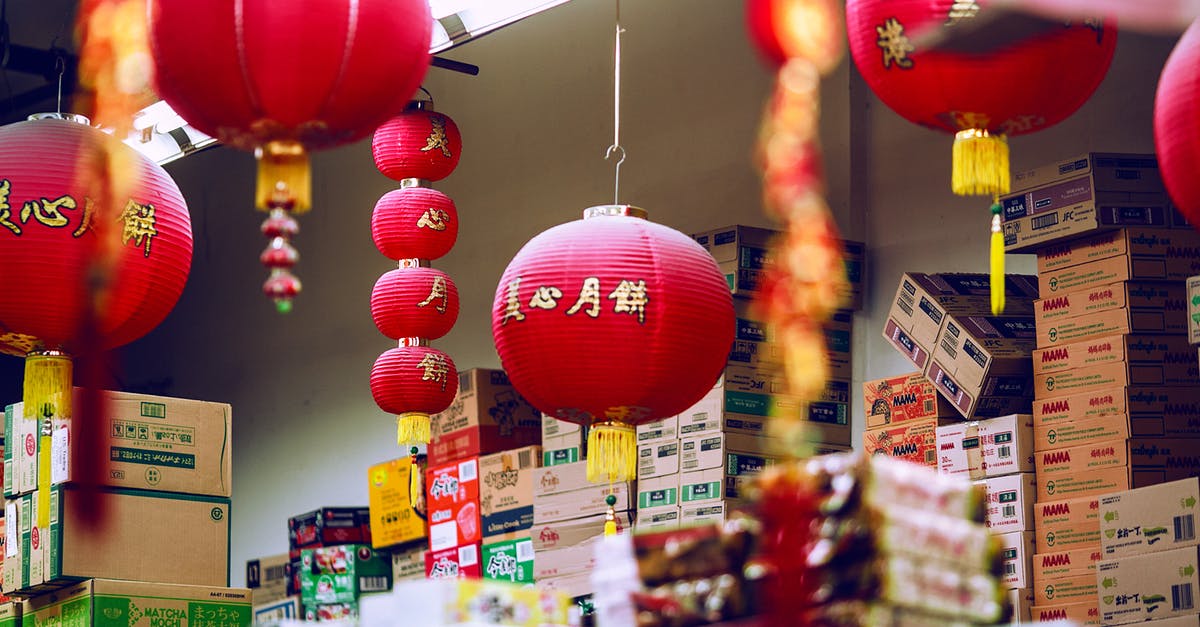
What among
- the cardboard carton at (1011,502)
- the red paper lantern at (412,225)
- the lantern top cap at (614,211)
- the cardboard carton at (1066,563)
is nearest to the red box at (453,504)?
the red paper lantern at (412,225)

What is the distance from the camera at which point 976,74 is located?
10.3 feet

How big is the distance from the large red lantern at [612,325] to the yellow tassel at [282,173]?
0.94 metres

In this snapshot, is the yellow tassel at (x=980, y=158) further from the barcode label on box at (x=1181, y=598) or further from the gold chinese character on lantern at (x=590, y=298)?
the barcode label on box at (x=1181, y=598)

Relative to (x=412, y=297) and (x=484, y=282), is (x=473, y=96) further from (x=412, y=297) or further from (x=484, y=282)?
(x=412, y=297)

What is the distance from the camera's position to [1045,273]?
4.87 metres

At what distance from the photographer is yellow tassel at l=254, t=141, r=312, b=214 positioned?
116 inches

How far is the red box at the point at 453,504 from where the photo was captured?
6.78 m

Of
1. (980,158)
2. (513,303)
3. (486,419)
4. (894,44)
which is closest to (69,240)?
(513,303)

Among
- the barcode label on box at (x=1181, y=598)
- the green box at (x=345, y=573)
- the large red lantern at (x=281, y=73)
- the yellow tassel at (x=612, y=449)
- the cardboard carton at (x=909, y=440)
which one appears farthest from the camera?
the green box at (x=345, y=573)

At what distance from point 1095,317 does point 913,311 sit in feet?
2.24

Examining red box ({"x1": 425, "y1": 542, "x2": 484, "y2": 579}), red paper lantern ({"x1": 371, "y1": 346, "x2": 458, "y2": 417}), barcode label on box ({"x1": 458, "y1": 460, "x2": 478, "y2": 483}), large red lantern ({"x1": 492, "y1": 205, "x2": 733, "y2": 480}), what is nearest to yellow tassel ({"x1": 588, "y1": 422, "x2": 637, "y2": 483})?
large red lantern ({"x1": 492, "y1": 205, "x2": 733, "y2": 480})

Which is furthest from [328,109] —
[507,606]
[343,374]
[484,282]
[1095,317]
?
[343,374]

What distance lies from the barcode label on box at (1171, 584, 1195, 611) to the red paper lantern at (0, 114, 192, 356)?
2.43 metres

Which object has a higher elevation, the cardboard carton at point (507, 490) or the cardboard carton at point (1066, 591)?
the cardboard carton at point (507, 490)
